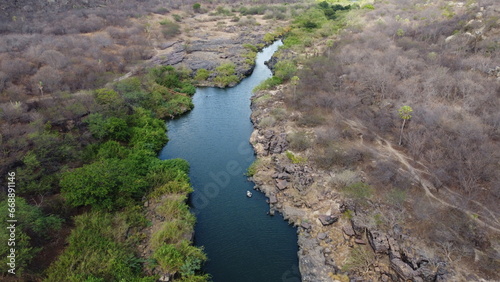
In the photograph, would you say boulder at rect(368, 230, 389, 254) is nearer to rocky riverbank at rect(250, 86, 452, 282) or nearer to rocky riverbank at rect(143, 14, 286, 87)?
rocky riverbank at rect(250, 86, 452, 282)

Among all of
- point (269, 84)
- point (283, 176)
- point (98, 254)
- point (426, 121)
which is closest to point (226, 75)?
point (269, 84)

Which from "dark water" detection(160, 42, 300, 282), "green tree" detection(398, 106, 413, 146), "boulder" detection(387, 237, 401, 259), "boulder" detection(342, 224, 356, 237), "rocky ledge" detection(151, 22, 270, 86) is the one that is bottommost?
"dark water" detection(160, 42, 300, 282)

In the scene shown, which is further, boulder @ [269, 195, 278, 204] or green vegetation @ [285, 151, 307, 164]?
green vegetation @ [285, 151, 307, 164]

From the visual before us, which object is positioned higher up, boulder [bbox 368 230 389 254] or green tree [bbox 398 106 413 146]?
green tree [bbox 398 106 413 146]

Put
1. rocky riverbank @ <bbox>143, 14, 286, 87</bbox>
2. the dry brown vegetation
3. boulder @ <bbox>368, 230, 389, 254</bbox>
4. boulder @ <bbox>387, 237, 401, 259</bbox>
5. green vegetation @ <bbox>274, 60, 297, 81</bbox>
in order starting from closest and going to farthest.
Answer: boulder @ <bbox>387, 237, 401, 259</bbox>
boulder @ <bbox>368, 230, 389, 254</bbox>
the dry brown vegetation
green vegetation @ <bbox>274, 60, 297, 81</bbox>
rocky riverbank @ <bbox>143, 14, 286, 87</bbox>

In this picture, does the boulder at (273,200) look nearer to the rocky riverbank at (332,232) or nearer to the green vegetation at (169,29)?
the rocky riverbank at (332,232)

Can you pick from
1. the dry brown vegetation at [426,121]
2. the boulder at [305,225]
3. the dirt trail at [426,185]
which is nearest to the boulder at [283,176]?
the dry brown vegetation at [426,121]

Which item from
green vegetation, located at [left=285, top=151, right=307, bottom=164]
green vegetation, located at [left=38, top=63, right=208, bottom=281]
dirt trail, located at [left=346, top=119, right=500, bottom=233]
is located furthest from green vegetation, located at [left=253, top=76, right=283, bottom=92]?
green vegetation, located at [left=285, top=151, right=307, bottom=164]
